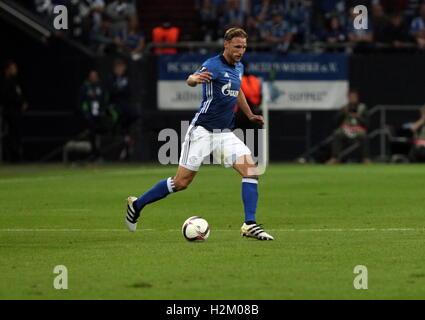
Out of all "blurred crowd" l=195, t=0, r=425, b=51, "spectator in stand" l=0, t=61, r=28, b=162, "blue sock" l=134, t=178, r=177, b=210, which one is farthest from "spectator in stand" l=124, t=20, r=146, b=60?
"blue sock" l=134, t=178, r=177, b=210

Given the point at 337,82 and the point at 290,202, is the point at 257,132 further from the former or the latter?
the point at 290,202

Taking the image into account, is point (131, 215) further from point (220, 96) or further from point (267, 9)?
point (267, 9)

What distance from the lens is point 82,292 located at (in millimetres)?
9266

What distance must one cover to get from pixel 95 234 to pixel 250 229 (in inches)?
80.3

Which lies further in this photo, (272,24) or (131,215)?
(272,24)

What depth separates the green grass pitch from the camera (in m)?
9.51

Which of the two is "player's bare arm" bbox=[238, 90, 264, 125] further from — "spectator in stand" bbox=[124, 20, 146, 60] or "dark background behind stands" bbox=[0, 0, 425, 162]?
"spectator in stand" bbox=[124, 20, 146, 60]

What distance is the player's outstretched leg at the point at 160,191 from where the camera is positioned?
1336 centimetres

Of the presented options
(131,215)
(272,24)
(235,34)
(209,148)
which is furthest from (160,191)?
(272,24)

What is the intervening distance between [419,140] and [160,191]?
1731 cm

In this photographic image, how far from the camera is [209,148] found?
13.3 meters

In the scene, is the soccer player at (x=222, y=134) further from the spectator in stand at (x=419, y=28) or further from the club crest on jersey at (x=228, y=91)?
the spectator in stand at (x=419, y=28)
